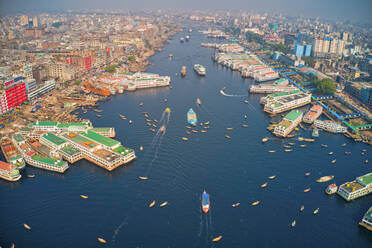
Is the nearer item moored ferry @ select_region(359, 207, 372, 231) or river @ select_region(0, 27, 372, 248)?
river @ select_region(0, 27, 372, 248)

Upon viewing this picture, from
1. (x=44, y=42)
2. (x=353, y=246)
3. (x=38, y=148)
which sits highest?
(x=44, y=42)

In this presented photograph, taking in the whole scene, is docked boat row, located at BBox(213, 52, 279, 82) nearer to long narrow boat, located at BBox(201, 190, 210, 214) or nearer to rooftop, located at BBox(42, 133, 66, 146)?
long narrow boat, located at BBox(201, 190, 210, 214)

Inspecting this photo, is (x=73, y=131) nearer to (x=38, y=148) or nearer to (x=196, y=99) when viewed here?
(x=38, y=148)

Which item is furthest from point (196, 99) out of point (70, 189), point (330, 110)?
point (70, 189)

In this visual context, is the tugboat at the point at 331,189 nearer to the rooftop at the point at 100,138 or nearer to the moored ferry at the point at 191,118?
the moored ferry at the point at 191,118

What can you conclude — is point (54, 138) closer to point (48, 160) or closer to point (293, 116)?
point (48, 160)

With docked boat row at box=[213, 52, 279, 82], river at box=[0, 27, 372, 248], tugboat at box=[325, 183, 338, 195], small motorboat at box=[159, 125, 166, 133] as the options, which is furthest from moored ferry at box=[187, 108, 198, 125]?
docked boat row at box=[213, 52, 279, 82]

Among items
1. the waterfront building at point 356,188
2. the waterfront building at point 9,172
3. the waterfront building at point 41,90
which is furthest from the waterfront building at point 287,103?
the waterfront building at point 41,90
